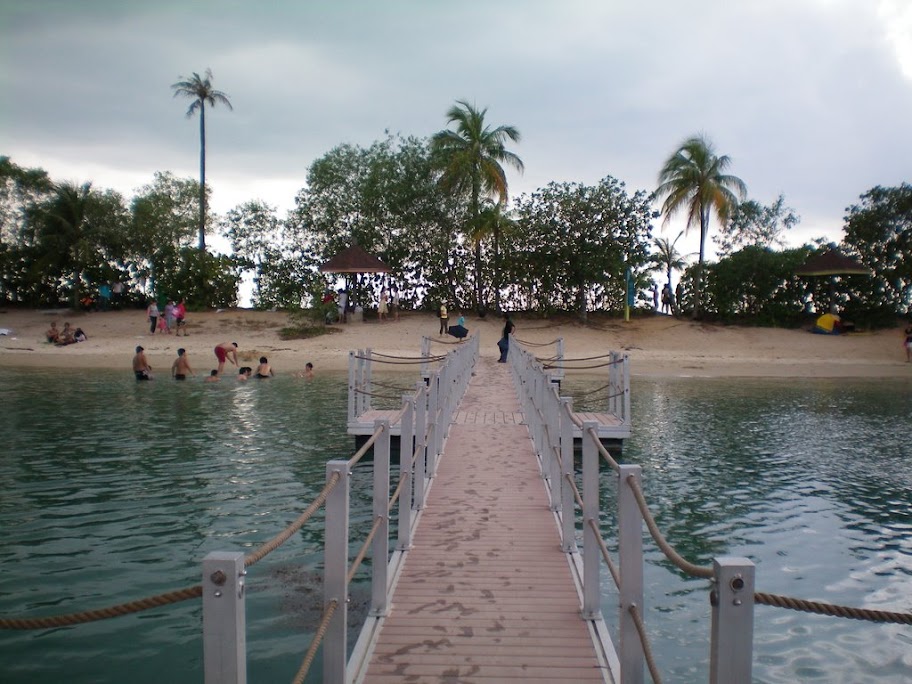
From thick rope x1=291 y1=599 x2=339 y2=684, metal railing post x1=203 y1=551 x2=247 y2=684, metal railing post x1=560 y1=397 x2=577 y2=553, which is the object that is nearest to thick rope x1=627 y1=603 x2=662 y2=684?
thick rope x1=291 y1=599 x2=339 y2=684

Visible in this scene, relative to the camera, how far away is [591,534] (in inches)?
194

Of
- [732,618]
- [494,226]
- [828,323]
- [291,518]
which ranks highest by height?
[494,226]

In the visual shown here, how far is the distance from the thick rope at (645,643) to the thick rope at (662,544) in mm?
347

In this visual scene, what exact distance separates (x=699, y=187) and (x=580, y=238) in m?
7.36

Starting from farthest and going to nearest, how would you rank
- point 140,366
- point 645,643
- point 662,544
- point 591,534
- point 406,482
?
point 140,366 → point 406,482 → point 591,534 → point 645,643 → point 662,544

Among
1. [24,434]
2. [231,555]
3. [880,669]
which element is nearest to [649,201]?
[24,434]

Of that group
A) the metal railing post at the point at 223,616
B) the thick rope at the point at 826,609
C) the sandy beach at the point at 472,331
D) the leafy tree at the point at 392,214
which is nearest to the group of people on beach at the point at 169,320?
the sandy beach at the point at 472,331

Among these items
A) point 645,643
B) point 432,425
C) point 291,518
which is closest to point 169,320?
point 291,518

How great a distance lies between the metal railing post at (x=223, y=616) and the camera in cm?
251

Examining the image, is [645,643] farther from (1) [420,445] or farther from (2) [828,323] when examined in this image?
(2) [828,323]

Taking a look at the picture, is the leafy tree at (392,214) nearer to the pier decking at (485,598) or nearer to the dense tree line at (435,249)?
the dense tree line at (435,249)

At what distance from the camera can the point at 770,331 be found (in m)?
36.0

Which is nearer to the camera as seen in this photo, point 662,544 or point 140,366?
point 662,544

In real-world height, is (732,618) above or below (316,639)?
above
